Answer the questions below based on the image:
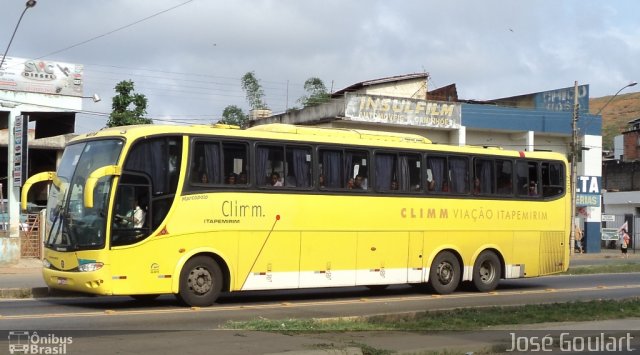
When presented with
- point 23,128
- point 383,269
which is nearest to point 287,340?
point 383,269

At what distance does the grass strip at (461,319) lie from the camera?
38.0 ft

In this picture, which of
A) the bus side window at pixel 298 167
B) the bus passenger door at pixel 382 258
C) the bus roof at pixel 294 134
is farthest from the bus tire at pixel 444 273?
the bus side window at pixel 298 167

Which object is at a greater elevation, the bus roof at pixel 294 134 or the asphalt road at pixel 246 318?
the bus roof at pixel 294 134

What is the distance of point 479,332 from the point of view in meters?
11.7

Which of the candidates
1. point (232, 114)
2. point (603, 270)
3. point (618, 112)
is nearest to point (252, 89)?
point (232, 114)

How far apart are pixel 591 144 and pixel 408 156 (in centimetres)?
2994

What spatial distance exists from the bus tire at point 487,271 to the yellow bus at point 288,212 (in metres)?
0.05

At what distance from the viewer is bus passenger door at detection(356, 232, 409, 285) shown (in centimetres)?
1730

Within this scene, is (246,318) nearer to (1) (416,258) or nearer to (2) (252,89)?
(1) (416,258)

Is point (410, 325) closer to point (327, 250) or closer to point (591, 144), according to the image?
point (327, 250)

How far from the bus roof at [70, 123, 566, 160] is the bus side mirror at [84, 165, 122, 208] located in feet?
2.28

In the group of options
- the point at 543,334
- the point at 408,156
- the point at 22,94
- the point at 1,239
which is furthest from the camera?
the point at 22,94

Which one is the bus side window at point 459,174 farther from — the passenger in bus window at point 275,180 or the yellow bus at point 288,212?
the passenger in bus window at point 275,180

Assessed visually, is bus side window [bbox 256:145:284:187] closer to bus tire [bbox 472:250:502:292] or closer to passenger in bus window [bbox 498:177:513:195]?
bus tire [bbox 472:250:502:292]
